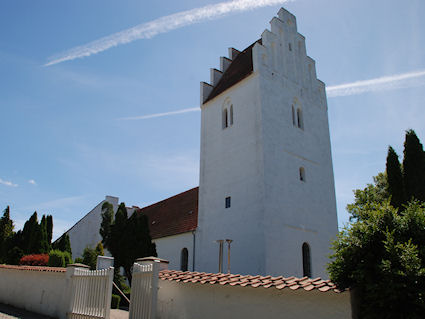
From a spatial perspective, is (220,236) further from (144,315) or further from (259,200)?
(144,315)

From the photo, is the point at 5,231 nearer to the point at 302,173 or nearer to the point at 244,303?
the point at 302,173

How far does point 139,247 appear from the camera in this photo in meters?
18.4

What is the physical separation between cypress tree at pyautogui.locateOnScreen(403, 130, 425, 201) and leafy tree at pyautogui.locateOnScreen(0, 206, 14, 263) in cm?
2190

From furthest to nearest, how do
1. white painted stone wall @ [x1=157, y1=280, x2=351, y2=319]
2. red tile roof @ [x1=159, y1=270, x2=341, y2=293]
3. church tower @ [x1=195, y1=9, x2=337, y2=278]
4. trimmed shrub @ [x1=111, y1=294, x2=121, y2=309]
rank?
church tower @ [x1=195, y1=9, x2=337, y2=278] < trimmed shrub @ [x1=111, y1=294, x2=121, y2=309] < red tile roof @ [x1=159, y1=270, x2=341, y2=293] < white painted stone wall @ [x1=157, y1=280, x2=351, y2=319]

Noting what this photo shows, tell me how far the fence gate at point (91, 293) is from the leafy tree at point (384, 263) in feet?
21.4

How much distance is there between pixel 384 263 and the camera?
578cm

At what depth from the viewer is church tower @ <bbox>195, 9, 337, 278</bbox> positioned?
56.2ft

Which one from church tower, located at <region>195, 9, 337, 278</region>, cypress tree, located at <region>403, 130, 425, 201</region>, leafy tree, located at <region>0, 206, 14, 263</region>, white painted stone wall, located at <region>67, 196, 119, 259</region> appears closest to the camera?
cypress tree, located at <region>403, 130, 425, 201</region>

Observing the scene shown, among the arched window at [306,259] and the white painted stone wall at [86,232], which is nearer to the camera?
the arched window at [306,259]

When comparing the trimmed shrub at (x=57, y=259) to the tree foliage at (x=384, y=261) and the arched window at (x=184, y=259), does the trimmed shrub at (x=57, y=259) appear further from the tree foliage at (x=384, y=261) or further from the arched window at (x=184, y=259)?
the tree foliage at (x=384, y=261)

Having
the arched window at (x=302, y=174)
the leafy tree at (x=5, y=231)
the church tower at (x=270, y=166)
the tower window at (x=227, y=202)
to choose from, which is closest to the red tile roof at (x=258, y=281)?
the church tower at (x=270, y=166)

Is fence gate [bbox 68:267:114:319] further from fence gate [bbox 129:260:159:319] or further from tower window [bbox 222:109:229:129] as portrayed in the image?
tower window [bbox 222:109:229:129]

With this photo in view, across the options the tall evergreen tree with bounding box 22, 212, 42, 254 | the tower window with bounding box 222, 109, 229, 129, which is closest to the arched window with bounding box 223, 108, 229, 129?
the tower window with bounding box 222, 109, 229, 129

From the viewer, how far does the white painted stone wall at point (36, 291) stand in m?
12.3
